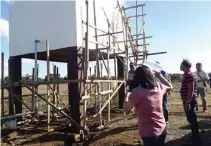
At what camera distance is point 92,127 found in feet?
31.4

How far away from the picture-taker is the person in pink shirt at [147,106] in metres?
3.40

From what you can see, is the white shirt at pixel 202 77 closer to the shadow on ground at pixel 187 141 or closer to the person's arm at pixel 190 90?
the shadow on ground at pixel 187 141

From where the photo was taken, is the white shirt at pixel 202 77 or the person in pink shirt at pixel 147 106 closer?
the person in pink shirt at pixel 147 106

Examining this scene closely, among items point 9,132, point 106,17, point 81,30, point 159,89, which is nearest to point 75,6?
point 81,30

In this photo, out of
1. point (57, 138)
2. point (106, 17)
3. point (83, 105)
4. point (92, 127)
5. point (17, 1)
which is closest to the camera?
point (57, 138)

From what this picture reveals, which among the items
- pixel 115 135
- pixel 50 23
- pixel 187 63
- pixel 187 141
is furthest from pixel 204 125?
pixel 50 23

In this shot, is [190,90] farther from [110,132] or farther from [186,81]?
[110,132]

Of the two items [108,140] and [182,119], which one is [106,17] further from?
[108,140]

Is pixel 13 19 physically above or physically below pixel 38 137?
above

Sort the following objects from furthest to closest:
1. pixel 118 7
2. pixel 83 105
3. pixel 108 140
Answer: pixel 118 7 → pixel 83 105 → pixel 108 140

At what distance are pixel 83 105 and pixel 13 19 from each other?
4476 mm

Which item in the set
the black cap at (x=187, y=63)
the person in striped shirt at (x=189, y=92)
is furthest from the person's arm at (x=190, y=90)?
the black cap at (x=187, y=63)

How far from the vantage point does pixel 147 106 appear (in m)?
3.45

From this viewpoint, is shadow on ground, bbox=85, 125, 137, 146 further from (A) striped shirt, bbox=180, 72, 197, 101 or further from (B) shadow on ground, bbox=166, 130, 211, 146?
(A) striped shirt, bbox=180, 72, 197, 101
